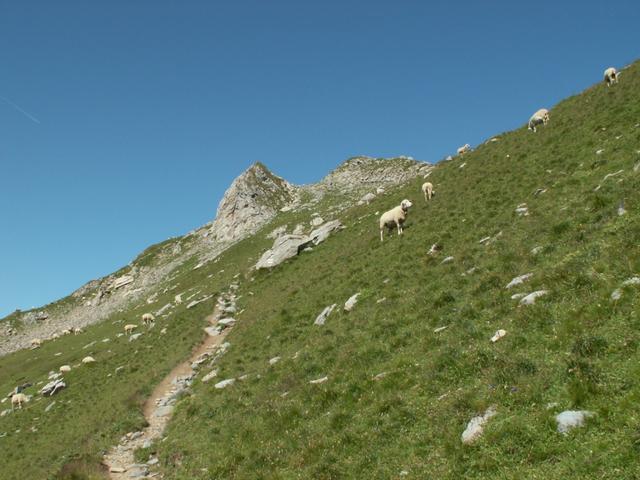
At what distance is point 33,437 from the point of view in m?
31.0

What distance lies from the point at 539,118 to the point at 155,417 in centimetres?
3898

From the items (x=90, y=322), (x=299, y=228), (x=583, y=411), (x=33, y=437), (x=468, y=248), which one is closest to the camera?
(x=583, y=411)

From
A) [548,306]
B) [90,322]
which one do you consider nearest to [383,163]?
[90,322]

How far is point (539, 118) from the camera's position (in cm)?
3953

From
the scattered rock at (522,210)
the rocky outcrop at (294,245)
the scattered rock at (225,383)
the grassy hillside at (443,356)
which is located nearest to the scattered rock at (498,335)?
the grassy hillside at (443,356)

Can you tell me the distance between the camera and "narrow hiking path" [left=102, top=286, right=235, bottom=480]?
63.1ft

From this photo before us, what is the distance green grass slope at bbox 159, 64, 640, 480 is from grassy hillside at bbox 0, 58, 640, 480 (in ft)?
0.19

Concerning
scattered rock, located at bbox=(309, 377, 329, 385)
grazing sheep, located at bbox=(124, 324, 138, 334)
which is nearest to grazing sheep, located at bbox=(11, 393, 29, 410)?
grazing sheep, located at bbox=(124, 324, 138, 334)

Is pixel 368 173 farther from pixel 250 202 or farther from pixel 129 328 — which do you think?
pixel 129 328

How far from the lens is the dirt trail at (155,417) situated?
1920 centimetres

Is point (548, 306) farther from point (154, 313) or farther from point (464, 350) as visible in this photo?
point (154, 313)

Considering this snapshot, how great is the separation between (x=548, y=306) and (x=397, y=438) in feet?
18.8

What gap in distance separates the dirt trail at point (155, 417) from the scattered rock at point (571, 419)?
15.5 meters

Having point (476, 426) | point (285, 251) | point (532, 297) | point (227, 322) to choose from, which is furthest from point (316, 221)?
point (476, 426)
